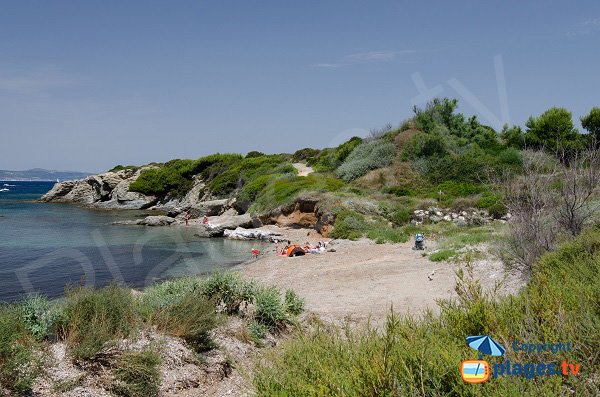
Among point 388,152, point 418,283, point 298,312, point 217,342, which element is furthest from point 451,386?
point 388,152

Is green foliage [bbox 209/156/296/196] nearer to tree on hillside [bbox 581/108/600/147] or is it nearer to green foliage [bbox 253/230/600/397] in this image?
tree on hillside [bbox 581/108/600/147]

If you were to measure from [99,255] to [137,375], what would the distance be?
18815mm

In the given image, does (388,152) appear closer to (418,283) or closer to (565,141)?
(565,141)

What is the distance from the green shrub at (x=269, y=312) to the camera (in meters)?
9.38

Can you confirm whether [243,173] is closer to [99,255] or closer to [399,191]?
[399,191]

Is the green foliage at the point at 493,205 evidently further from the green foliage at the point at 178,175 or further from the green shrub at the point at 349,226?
the green foliage at the point at 178,175

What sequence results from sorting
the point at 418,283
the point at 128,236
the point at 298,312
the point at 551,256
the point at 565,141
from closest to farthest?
the point at 551,256, the point at 298,312, the point at 418,283, the point at 128,236, the point at 565,141

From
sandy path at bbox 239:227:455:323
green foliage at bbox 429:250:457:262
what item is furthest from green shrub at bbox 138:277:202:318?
green foliage at bbox 429:250:457:262

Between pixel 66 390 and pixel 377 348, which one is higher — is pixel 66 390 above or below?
below

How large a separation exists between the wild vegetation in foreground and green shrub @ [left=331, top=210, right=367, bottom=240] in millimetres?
15290

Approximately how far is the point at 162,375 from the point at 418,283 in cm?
873

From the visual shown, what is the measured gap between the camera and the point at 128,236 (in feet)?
101

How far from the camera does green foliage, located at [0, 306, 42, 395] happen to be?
5602mm

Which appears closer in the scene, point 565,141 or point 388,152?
point 565,141
